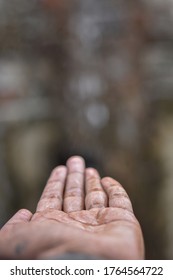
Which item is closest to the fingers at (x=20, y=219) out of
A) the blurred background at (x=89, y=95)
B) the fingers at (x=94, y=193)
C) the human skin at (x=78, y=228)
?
the human skin at (x=78, y=228)

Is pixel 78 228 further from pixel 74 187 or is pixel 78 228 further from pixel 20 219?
pixel 74 187

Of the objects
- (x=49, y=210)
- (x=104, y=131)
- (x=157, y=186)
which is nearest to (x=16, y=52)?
(x=104, y=131)

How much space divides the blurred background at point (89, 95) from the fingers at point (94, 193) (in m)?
1.27

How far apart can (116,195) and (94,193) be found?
0.20ft

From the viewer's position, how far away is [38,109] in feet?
8.89

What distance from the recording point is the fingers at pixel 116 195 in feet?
3.25

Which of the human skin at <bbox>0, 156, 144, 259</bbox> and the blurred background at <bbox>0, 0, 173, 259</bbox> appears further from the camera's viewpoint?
the blurred background at <bbox>0, 0, 173, 259</bbox>

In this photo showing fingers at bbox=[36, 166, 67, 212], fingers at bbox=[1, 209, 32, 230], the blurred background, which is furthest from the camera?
the blurred background

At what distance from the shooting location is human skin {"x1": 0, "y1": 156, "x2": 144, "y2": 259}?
83 centimetres

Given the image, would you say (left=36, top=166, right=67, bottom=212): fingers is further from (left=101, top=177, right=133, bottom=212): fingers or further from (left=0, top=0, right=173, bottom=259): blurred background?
(left=0, top=0, right=173, bottom=259): blurred background

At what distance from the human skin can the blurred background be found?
4.58 ft

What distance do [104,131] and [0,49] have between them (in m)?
0.73

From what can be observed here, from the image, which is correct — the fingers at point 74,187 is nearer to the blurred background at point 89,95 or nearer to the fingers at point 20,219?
the fingers at point 20,219

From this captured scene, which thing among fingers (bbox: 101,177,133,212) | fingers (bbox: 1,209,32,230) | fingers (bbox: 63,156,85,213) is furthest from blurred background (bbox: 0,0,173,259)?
fingers (bbox: 1,209,32,230)
